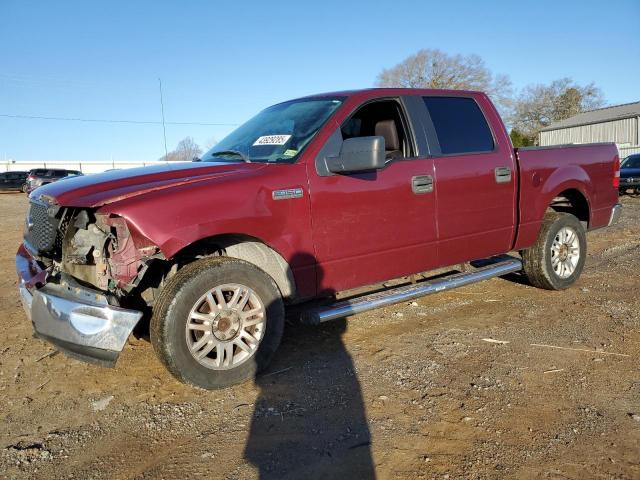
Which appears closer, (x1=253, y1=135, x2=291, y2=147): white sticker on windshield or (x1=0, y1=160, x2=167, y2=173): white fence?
(x1=253, y1=135, x2=291, y2=147): white sticker on windshield

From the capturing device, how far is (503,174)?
4848mm

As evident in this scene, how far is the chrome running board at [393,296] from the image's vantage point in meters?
3.76

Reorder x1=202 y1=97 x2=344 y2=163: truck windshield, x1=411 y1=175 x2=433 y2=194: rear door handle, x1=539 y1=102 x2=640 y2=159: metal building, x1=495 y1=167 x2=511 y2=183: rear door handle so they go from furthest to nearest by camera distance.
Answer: x1=539 y1=102 x2=640 y2=159: metal building
x1=495 y1=167 x2=511 y2=183: rear door handle
x1=411 y1=175 x2=433 y2=194: rear door handle
x1=202 y1=97 x2=344 y2=163: truck windshield

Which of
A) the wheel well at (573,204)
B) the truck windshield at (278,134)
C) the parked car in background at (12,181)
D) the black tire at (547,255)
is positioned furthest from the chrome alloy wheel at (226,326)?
the parked car in background at (12,181)

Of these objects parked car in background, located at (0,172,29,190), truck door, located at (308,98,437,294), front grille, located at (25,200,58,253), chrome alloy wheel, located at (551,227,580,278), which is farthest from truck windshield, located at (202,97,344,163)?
parked car in background, located at (0,172,29,190)

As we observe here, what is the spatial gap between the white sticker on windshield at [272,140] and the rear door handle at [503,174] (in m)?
2.08

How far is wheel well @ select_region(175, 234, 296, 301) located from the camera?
3.64 metres

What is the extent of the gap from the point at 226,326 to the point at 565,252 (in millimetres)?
4035

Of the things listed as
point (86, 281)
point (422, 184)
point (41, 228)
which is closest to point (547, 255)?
point (422, 184)

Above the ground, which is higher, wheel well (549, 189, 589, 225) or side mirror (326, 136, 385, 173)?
side mirror (326, 136, 385, 173)

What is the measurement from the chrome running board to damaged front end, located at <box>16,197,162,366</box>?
49.2 inches

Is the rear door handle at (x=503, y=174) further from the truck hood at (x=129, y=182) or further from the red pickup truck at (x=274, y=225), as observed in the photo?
the truck hood at (x=129, y=182)

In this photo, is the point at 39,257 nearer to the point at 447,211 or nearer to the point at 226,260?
the point at 226,260

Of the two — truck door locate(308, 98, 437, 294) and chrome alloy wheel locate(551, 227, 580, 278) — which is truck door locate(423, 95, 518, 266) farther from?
chrome alloy wheel locate(551, 227, 580, 278)
